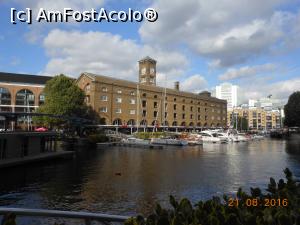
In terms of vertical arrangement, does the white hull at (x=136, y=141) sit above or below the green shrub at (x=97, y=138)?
below

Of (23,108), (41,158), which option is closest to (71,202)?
(41,158)

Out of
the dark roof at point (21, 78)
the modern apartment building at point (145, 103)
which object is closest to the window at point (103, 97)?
the modern apartment building at point (145, 103)

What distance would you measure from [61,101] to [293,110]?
315ft

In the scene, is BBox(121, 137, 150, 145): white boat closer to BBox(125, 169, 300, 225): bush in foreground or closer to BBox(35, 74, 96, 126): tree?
BBox(35, 74, 96, 126): tree

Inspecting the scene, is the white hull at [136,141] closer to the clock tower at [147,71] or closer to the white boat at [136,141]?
the white boat at [136,141]

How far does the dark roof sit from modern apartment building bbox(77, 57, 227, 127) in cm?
2942

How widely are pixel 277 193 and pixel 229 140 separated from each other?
10363 centimetres

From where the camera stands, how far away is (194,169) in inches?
1642

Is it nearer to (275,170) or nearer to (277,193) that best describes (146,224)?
(277,193)

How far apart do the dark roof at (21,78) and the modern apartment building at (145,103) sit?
96.5 feet

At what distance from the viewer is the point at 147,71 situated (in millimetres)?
146875

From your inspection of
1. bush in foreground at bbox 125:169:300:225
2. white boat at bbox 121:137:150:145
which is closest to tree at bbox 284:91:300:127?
white boat at bbox 121:137:150:145

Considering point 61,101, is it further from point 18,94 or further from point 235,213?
point 235,213

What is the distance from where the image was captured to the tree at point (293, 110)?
12662cm
